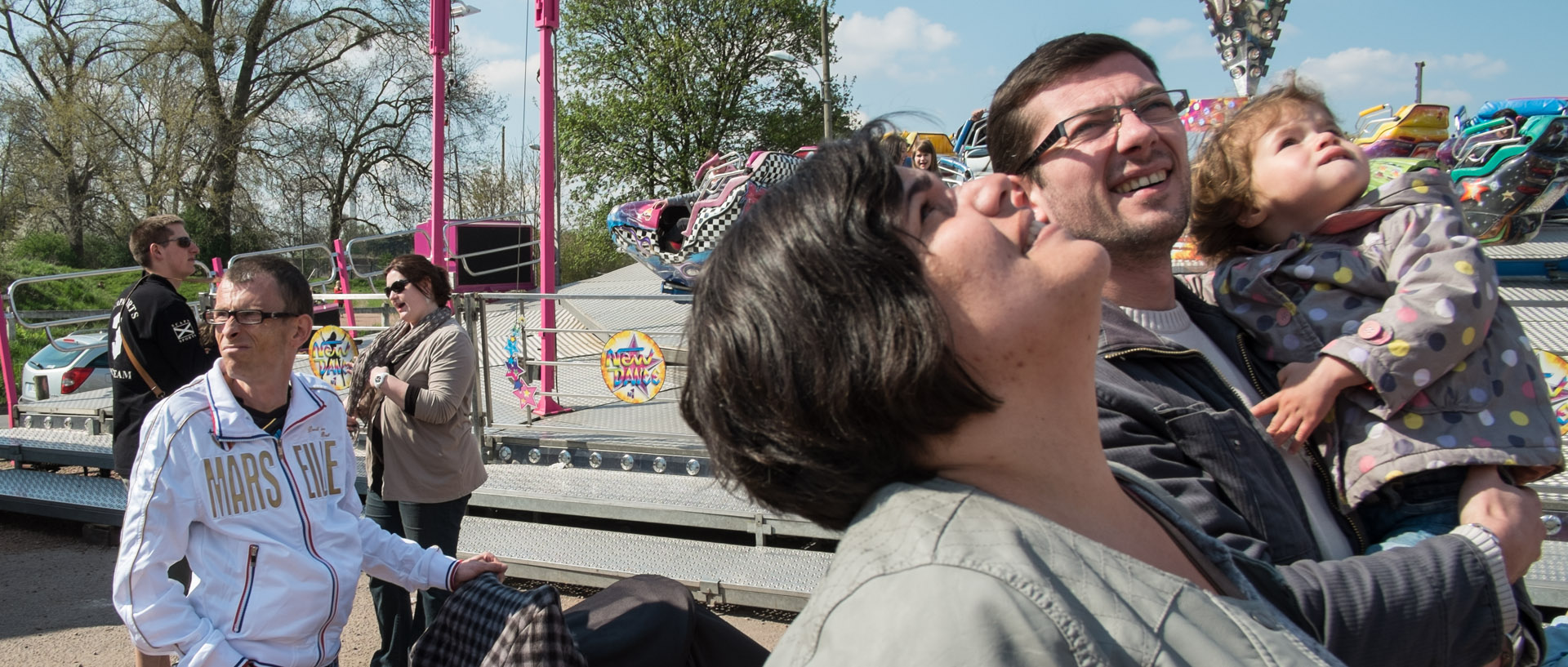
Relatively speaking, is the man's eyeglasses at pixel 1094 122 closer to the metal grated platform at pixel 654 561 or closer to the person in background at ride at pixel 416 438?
the metal grated platform at pixel 654 561

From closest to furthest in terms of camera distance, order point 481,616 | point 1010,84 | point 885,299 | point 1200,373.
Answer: point 885,299, point 1200,373, point 1010,84, point 481,616

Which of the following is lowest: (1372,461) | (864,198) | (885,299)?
(1372,461)

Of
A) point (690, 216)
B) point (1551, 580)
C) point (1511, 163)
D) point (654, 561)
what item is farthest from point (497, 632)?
point (1511, 163)

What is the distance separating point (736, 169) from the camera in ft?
25.2

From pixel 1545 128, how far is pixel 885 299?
7.05 meters

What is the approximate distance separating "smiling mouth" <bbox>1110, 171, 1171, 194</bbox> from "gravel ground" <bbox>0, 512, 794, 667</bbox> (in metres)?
3.06

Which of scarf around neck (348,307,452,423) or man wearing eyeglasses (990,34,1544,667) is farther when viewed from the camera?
scarf around neck (348,307,452,423)

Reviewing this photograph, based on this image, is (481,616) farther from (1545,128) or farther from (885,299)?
(1545,128)

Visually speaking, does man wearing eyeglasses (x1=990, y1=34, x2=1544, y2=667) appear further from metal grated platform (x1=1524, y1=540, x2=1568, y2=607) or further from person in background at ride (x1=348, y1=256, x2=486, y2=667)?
person in background at ride (x1=348, y1=256, x2=486, y2=667)

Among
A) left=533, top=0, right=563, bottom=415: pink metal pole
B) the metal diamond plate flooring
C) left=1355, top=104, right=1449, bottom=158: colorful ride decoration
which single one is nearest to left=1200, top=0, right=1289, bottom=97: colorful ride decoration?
left=1355, top=104, right=1449, bottom=158: colorful ride decoration

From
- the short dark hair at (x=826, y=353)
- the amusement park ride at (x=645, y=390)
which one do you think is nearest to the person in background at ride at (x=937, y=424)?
the short dark hair at (x=826, y=353)

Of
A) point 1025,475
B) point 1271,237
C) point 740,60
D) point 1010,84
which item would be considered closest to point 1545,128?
point 1271,237

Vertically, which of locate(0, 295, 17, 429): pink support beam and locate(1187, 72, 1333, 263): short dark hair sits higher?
locate(1187, 72, 1333, 263): short dark hair

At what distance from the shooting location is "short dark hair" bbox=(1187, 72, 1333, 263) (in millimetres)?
1902
